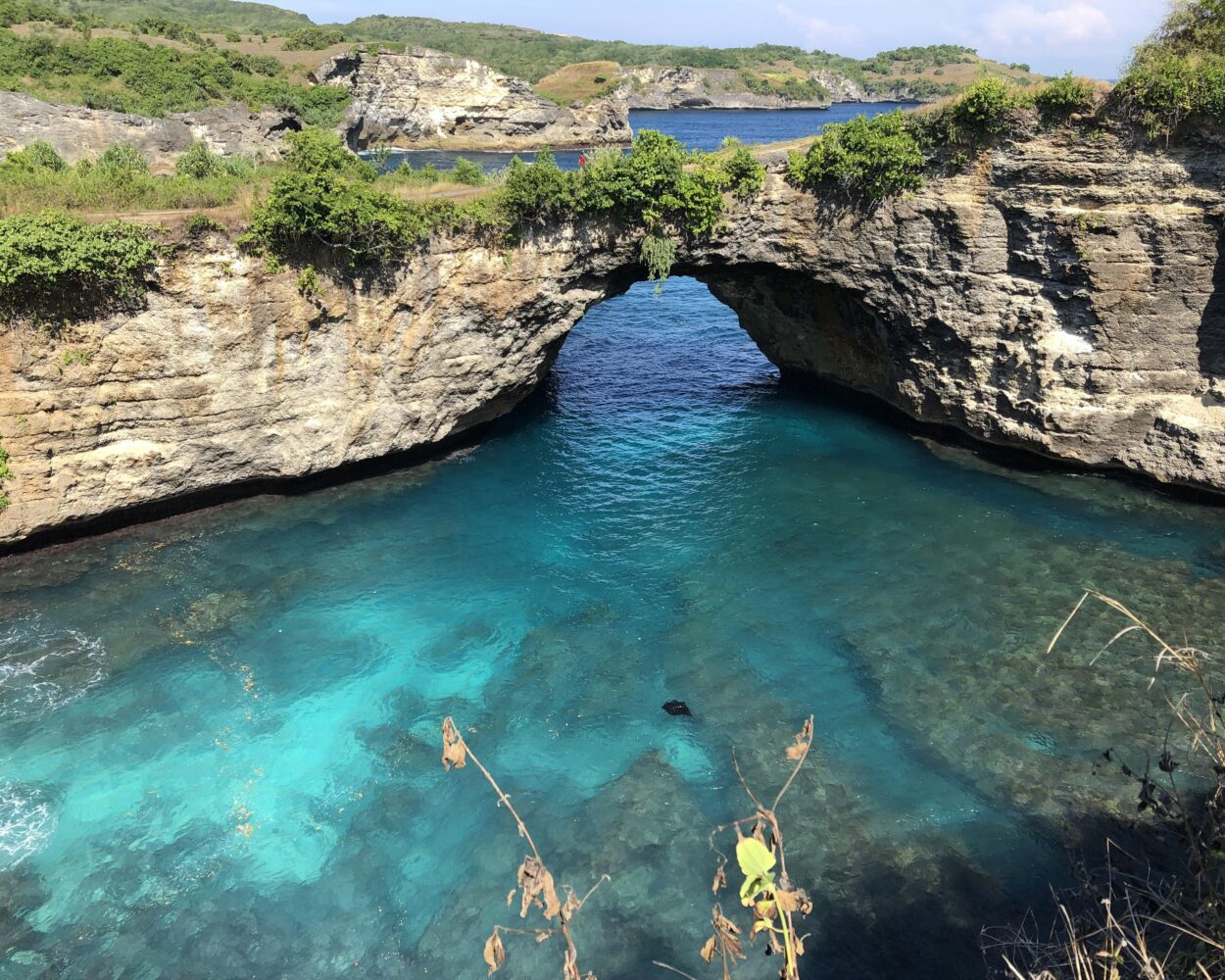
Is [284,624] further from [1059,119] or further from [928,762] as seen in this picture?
[1059,119]

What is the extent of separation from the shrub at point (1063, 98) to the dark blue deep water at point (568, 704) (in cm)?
1034

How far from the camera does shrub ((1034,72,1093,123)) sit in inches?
816

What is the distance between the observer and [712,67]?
551ft

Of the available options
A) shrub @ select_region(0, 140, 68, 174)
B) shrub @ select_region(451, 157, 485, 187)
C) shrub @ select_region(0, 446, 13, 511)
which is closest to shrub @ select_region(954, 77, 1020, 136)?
shrub @ select_region(451, 157, 485, 187)

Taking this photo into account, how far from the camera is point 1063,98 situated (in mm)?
20828

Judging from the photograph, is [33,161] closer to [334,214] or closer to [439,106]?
[334,214]

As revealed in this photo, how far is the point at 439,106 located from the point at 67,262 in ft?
299

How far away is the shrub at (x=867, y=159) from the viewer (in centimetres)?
2242

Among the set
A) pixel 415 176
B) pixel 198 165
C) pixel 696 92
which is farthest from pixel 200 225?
pixel 696 92

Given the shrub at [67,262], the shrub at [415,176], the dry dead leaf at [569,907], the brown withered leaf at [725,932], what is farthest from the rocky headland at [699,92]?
the brown withered leaf at [725,932]

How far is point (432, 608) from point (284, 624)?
3.44m

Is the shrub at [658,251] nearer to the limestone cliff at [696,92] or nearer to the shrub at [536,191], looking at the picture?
the shrub at [536,191]

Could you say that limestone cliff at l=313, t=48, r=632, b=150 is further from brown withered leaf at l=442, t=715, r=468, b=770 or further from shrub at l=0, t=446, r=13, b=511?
brown withered leaf at l=442, t=715, r=468, b=770

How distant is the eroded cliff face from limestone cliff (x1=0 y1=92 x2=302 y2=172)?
29245 millimetres
